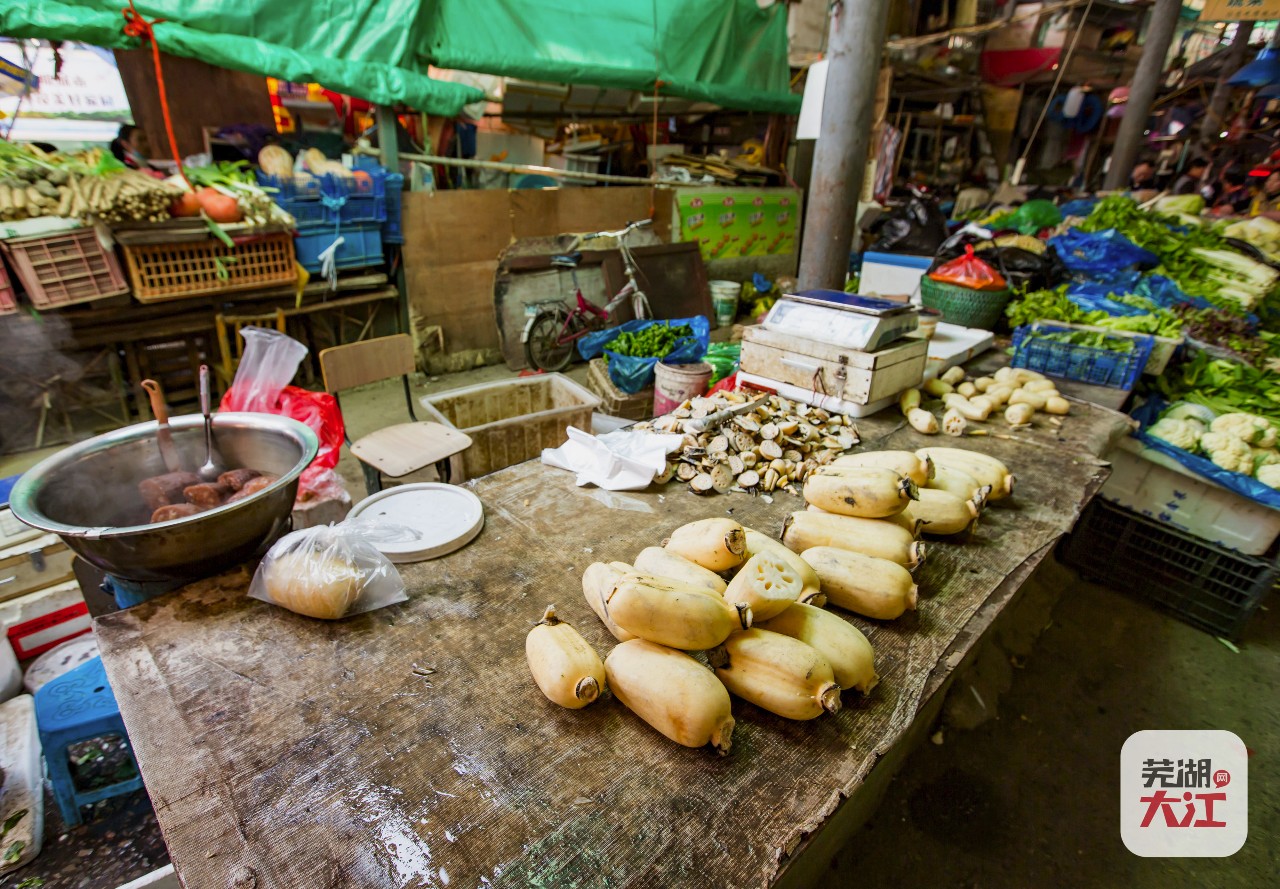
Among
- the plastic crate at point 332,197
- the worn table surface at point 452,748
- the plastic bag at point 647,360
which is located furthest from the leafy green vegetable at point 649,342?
the worn table surface at point 452,748

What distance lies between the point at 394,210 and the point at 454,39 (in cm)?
172

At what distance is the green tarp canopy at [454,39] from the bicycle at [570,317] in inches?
70.2

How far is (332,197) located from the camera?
5309 mm

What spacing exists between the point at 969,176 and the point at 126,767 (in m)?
15.9

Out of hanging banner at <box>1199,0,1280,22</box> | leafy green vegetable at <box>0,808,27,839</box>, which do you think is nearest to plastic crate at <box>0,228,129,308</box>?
leafy green vegetable at <box>0,808,27,839</box>

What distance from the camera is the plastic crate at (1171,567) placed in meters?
3.16

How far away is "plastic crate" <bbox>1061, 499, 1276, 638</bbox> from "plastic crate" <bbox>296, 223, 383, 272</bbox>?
6.01 m

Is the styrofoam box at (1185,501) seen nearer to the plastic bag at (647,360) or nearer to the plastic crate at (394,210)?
the plastic bag at (647,360)

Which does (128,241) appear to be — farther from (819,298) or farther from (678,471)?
(819,298)

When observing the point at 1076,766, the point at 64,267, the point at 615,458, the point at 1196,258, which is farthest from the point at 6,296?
Answer: the point at 1196,258

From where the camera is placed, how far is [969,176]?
13.2 metres

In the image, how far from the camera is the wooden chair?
3.16 metres

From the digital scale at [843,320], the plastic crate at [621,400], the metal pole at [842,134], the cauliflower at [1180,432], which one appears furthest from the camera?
the plastic crate at [621,400]

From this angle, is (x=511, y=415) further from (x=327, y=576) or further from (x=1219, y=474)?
(x=1219, y=474)
